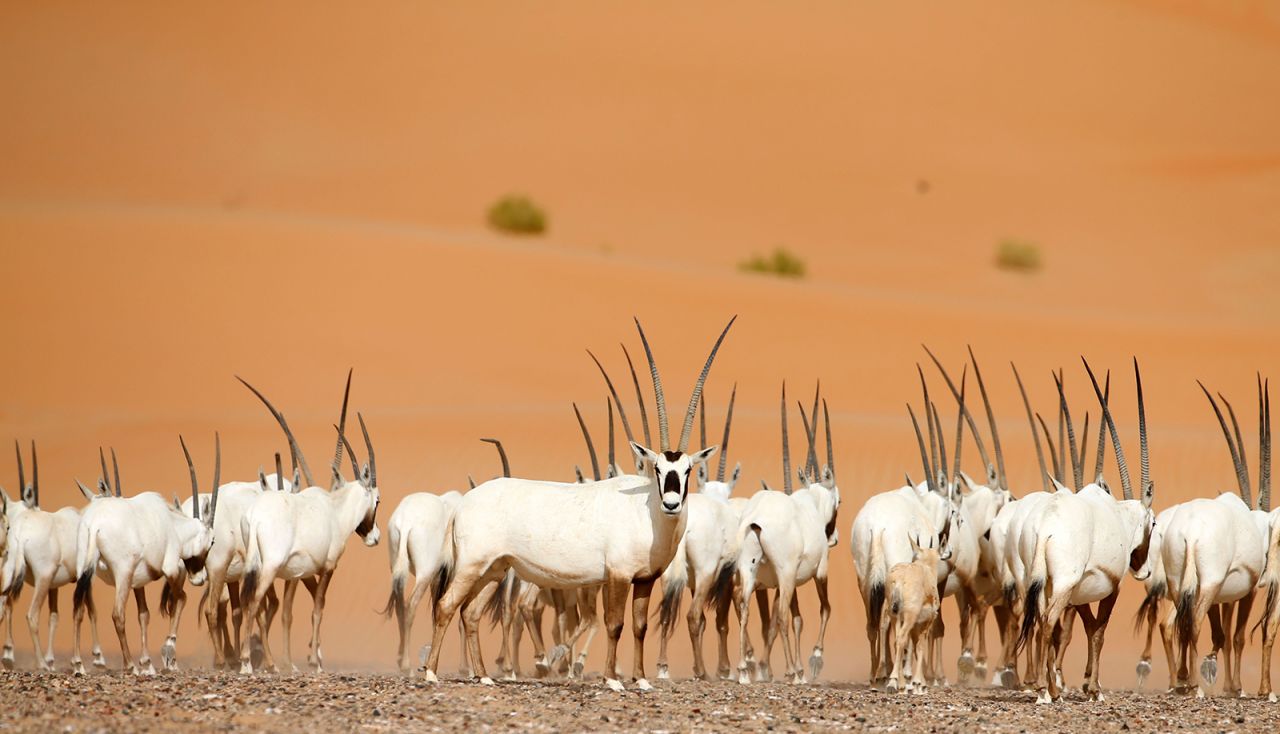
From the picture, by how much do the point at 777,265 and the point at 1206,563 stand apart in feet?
123

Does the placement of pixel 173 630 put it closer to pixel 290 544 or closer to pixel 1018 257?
pixel 290 544

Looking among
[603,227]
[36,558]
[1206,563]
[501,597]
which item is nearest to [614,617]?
[501,597]

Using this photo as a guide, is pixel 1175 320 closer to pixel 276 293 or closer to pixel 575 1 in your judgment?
pixel 276 293

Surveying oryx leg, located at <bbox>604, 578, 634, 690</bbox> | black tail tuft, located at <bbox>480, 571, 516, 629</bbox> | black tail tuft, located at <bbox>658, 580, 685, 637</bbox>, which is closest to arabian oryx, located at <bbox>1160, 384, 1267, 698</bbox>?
black tail tuft, located at <bbox>658, 580, 685, 637</bbox>

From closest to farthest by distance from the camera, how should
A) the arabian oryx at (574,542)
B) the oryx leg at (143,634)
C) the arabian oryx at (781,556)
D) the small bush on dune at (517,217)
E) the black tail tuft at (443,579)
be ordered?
1. the arabian oryx at (574,542)
2. the black tail tuft at (443,579)
3. the oryx leg at (143,634)
4. the arabian oryx at (781,556)
5. the small bush on dune at (517,217)

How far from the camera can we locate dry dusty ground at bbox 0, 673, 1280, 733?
10938mm

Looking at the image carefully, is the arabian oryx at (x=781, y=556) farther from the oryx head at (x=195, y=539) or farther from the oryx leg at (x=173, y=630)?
the oryx leg at (x=173, y=630)

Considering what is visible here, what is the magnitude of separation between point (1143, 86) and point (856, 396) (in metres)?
49.8

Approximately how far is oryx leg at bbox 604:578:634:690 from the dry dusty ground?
0.15m

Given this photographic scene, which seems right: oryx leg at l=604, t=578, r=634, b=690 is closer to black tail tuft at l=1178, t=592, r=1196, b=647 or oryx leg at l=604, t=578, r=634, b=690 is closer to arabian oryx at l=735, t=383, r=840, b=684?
arabian oryx at l=735, t=383, r=840, b=684

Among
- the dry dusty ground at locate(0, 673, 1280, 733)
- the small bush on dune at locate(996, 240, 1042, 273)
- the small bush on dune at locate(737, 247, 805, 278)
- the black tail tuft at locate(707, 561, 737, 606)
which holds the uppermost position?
the small bush on dune at locate(996, 240, 1042, 273)

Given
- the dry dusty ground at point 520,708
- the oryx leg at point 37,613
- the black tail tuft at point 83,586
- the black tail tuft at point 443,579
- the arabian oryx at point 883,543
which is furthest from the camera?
the oryx leg at point 37,613

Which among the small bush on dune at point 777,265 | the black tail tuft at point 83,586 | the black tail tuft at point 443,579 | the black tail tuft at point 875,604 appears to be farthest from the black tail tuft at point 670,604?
the small bush on dune at point 777,265

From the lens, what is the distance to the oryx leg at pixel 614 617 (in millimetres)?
13164
